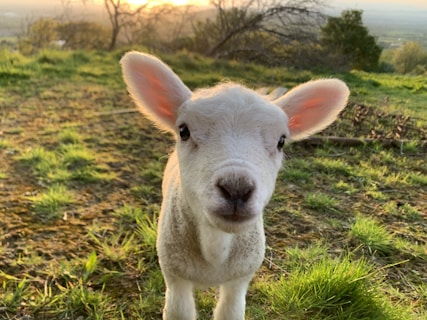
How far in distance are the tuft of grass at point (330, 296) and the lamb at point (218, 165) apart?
40 centimetres

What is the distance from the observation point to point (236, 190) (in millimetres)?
1715

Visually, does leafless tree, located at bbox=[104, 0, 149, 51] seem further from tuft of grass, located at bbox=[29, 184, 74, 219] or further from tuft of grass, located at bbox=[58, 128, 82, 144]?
tuft of grass, located at bbox=[29, 184, 74, 219]

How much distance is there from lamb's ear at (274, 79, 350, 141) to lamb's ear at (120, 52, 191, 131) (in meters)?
0.61

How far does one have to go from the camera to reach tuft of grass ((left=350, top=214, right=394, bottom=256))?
3.68 metres

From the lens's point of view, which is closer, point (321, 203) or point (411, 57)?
point (321, 203)

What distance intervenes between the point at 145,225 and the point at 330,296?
166cm

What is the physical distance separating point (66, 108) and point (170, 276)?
574cm

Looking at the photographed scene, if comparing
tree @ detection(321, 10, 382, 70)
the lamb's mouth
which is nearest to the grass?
the lamb's mouth

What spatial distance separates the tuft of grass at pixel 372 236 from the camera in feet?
12.1

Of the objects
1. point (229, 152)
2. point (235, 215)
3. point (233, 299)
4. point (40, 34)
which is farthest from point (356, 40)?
point (235, 215)

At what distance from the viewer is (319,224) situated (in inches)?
162

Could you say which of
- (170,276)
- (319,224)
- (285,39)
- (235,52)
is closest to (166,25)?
(235,52)

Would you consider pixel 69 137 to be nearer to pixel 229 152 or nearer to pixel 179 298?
pixel 179 298

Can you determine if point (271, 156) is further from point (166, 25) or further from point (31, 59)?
point (166, 25)
